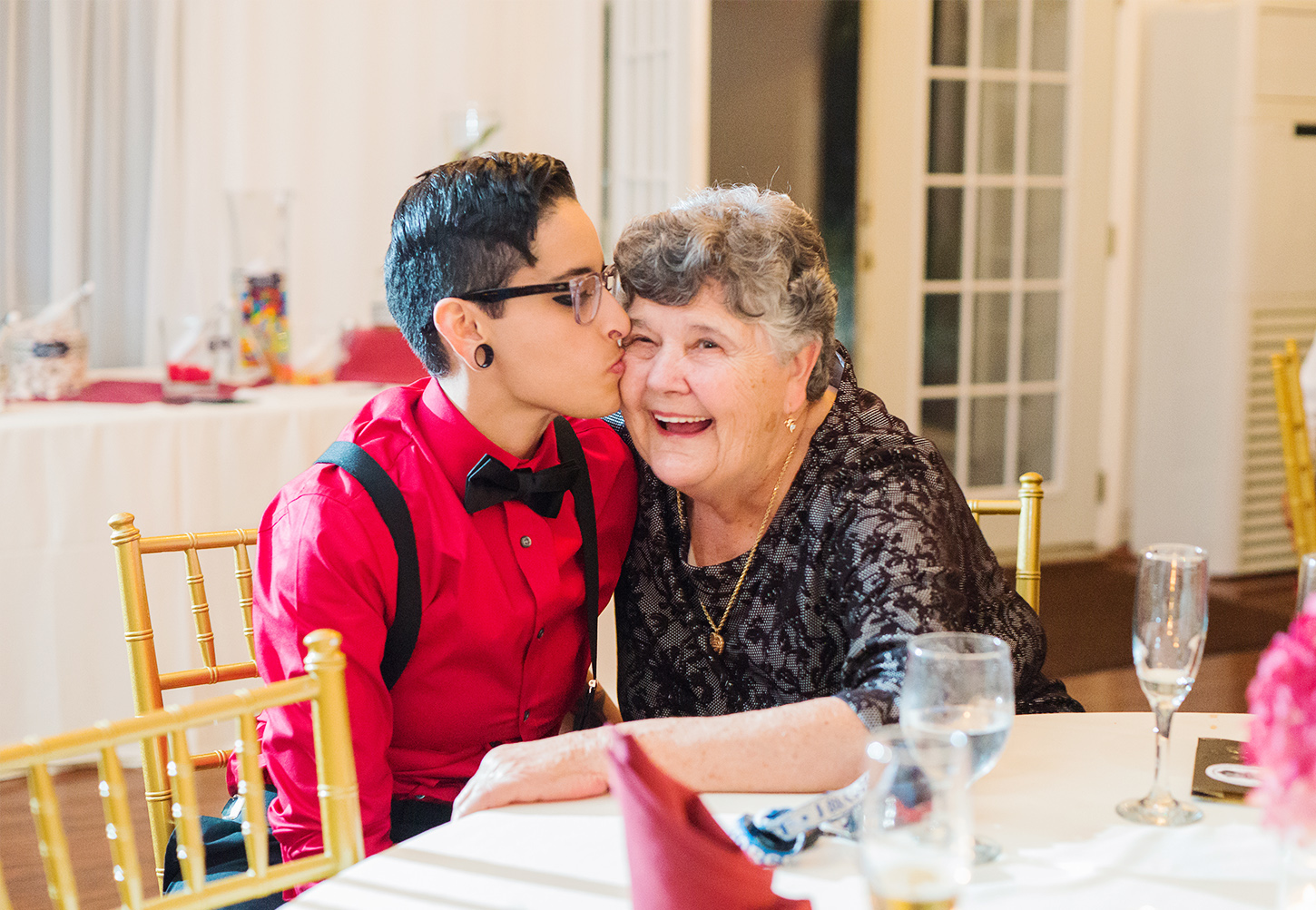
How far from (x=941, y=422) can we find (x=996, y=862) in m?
3.87

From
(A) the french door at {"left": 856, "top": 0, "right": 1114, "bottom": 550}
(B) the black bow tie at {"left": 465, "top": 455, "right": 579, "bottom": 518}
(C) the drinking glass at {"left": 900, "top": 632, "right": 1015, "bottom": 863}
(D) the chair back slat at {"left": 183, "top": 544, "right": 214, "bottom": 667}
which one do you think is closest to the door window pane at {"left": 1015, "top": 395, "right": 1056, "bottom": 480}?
(A) the french door at {"left": 856, "top": 0, "right": 1114, "bottom": 550}

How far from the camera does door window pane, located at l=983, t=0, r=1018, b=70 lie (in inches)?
180

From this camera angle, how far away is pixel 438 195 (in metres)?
1.45

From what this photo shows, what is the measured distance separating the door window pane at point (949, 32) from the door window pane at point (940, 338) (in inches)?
33.6

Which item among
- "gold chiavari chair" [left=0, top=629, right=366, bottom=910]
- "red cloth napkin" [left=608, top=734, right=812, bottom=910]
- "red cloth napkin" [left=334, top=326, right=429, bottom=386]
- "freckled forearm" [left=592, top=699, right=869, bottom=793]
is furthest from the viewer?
"red cloth napkin" [left=334, top=326, right=429, bottom=386]

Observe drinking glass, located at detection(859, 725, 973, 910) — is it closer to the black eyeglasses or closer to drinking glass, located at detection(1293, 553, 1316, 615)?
drinking glass, located at detection(1293, 553, 1316, 615)

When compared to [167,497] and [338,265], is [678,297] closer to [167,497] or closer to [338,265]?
[167,497]

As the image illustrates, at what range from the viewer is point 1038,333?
4871 millimetres

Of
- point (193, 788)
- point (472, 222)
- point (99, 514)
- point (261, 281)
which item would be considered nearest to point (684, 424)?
point (472, 222)

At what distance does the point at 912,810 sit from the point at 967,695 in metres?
0.23

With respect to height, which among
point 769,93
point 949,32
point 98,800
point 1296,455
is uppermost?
point 949,32

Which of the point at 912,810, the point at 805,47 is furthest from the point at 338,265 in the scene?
the point at 912,810

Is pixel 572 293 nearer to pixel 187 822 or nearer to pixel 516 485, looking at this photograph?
pixel 516 485

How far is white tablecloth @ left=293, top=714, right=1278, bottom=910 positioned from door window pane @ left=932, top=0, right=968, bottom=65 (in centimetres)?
382
